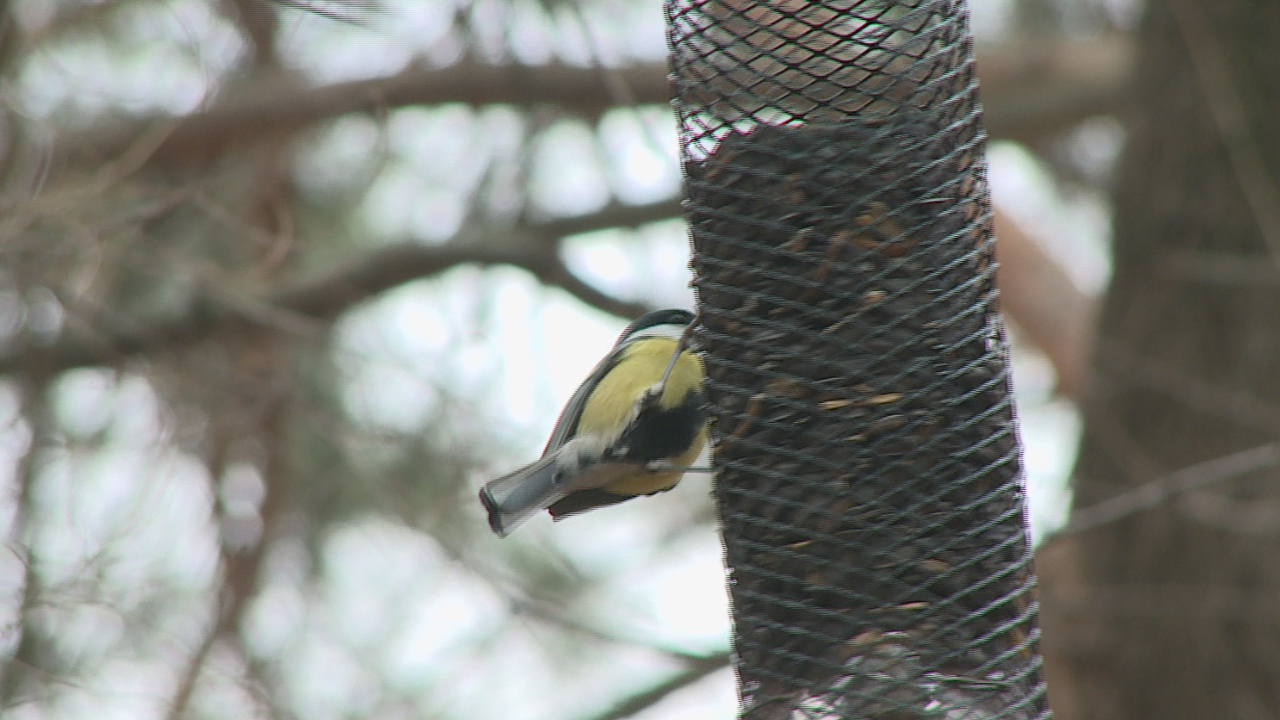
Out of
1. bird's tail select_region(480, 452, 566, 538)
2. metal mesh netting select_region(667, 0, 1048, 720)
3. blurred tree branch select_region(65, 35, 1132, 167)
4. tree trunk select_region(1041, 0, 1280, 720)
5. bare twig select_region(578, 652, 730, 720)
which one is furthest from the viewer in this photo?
bare twig select_region(578, 652, 730, 720)

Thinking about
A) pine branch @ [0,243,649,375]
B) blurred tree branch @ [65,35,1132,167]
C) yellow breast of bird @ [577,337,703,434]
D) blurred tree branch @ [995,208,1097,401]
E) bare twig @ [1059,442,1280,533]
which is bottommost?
bare twig @ [1059,442,1280,533]

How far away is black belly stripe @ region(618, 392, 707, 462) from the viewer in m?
2.71

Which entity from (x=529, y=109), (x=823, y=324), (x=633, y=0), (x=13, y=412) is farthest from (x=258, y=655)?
(x=823, y=324)

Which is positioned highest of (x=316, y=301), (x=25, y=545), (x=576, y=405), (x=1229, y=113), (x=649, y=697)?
(x=1229, y=113)

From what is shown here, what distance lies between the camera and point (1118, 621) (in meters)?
5.21

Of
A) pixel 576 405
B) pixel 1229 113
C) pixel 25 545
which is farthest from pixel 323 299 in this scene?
pixel 1229 113

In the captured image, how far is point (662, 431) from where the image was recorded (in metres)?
2.77

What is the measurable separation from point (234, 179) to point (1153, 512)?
427cm

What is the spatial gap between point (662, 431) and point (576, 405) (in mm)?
215

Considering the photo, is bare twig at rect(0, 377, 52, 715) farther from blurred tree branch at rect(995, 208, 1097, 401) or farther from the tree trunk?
blurred tree branch at rect(995, 208, 1097, 401)

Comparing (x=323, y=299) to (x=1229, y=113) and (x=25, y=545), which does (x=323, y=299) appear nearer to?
(x=25, y=545)

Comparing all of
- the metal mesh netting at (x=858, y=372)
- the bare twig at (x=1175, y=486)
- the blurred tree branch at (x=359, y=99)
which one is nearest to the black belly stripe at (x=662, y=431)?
the metal mesh netting at (x=858, y=372)

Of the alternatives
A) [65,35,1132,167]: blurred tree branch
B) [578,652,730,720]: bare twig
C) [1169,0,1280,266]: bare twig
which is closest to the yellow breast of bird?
[65,35,1132,167]: blurred tree branch

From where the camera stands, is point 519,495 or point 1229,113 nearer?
point 519,495
